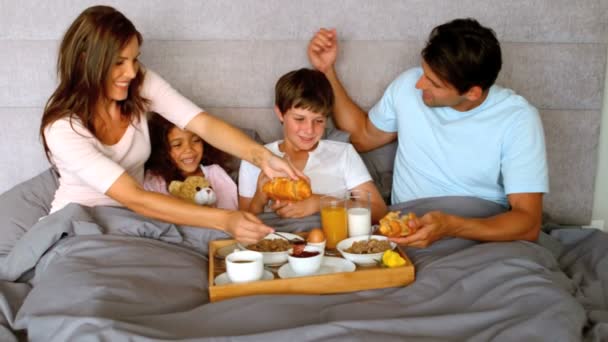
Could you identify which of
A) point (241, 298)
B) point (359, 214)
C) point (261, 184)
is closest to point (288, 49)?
point (261, 184)

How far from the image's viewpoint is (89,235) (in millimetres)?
1941

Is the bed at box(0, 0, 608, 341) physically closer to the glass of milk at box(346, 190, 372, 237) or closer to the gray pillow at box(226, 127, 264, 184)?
the gray pillow at box(226, 127, 264, 184)

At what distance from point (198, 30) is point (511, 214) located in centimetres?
153

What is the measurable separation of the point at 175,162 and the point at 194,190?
0.65 feet

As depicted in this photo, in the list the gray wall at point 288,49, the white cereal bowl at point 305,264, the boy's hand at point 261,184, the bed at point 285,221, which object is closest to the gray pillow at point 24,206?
the bed at point 285,221

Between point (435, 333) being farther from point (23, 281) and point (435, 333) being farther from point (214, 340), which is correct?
point (23, 281)

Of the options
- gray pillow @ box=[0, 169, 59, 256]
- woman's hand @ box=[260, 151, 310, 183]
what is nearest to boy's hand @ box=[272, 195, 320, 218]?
woman's hand @ box=[260, 151, 310, 183]

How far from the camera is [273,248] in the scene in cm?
187

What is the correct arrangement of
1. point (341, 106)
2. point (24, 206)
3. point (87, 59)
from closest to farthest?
1. point (87, 59)
2. point (24, 206)
3. point (341, 106)

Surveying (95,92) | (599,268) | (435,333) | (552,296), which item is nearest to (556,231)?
(599,268)

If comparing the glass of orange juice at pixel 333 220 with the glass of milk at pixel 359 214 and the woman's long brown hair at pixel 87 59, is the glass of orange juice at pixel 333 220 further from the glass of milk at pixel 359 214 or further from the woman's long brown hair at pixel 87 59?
the woman's long brown hair at pixel 87 59

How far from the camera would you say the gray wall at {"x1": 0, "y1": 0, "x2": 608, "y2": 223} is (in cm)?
268

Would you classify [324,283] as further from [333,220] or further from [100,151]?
[100,151]

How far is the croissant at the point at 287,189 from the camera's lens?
76.9 inches
